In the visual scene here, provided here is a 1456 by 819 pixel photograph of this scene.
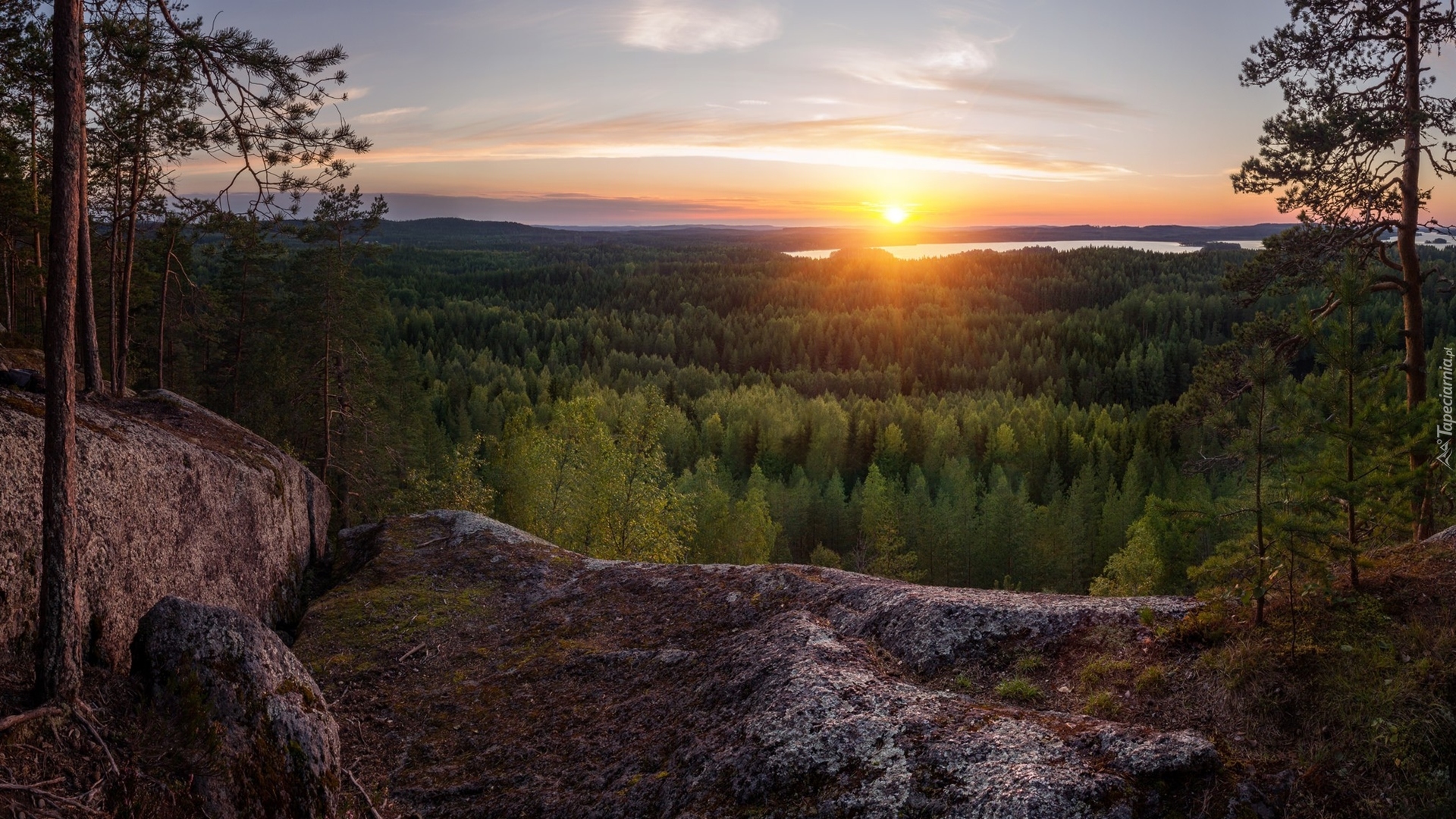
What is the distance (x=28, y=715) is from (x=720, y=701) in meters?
6.44

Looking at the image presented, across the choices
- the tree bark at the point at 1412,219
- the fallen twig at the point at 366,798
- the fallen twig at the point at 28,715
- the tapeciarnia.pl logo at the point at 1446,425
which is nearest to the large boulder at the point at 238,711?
the fallen twig at the point at 366,798

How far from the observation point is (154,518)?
1142cm

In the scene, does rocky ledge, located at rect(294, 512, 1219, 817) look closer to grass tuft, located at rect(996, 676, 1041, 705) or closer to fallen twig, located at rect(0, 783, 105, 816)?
grass tuft, located at rect(996, 676, 1041, 705)

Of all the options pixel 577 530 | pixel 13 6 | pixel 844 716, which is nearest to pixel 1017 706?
pixel 844 716

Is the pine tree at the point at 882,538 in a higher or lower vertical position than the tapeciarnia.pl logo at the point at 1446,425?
lower

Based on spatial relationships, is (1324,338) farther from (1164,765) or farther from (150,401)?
(150,401)

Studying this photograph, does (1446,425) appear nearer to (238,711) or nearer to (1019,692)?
(1019,692)

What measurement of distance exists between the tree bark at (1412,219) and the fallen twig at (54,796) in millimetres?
17427

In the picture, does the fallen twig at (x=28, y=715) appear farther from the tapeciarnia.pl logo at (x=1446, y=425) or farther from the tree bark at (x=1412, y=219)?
the tree bark at (x=1412, y=219)

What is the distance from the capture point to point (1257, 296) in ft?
51.6

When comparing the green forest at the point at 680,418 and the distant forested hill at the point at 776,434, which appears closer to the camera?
the green forest at the point at 680,418

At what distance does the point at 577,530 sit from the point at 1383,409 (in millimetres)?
28643

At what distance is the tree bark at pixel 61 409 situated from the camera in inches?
310

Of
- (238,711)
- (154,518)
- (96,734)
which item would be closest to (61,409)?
(96,734)
